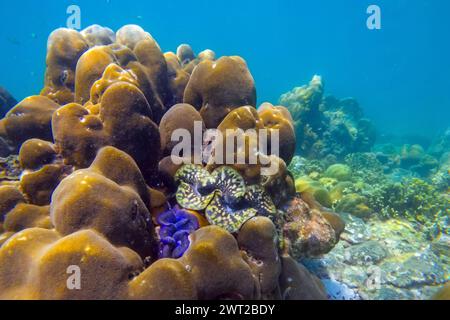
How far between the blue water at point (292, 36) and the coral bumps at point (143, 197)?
89.2 m

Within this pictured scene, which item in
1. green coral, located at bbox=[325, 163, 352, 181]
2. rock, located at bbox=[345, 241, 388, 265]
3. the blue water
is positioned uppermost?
the blue water

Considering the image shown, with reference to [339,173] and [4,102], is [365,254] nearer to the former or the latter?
[339,173]

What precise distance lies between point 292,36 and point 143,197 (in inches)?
5758

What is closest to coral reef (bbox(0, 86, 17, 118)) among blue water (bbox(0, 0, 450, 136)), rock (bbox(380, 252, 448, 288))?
rock (bbox(380, 252, 448, 288))

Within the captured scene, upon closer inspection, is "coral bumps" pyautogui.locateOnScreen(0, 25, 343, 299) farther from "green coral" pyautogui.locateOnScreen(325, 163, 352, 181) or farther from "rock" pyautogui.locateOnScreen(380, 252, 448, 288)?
"green coral" pyautogui.locateOnScreen(325, 163, 352, 181)

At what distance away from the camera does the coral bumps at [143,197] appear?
2.62 m

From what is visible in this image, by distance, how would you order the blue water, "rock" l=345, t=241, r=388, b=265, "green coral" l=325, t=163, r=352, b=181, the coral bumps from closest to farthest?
the coral bumps → "rock" l=345, t=241, r=388, b=265 → "green coral" l=325, t=163, r=352, b=181 → the blue water

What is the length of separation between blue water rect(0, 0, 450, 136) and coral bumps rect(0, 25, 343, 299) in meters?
89.2

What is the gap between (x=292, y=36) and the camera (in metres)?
135

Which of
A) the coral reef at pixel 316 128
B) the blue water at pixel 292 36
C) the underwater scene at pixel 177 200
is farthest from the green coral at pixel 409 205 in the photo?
the blue water at pixel 292 36

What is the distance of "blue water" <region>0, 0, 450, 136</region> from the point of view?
9531 centimetres

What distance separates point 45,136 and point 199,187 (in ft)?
11.4

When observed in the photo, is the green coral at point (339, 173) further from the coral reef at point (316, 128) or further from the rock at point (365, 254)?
the rock at point (365, 254)

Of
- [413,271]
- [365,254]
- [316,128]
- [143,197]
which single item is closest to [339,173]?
[316,128]
